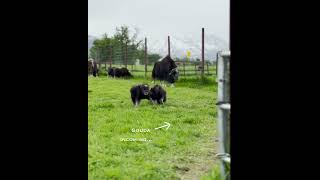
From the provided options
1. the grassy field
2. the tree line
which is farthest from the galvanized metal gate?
the tree line

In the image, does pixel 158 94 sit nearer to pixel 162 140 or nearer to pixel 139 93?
pixel 139 93

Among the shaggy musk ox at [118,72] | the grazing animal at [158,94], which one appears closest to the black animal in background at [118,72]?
the shaggy musk ox at [118,72]

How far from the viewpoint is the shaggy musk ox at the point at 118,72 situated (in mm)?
4126

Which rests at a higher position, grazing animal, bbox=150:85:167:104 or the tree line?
the tree line

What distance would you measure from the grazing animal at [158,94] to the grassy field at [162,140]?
0.13m

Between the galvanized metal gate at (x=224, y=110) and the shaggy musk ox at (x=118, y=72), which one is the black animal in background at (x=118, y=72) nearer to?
the shaggy musk ox at (x=118, y=72)

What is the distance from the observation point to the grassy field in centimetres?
330

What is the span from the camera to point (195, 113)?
3.62 meters

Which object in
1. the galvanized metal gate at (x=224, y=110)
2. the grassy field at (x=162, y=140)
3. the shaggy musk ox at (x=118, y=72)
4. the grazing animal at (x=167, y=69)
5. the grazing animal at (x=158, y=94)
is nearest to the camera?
the galvanized metal gate at (x=224, y=110)

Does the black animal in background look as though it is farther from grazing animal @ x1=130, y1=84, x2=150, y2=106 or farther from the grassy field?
the grassy field

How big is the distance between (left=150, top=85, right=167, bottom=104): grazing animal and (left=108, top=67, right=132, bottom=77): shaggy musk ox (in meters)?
0.26
